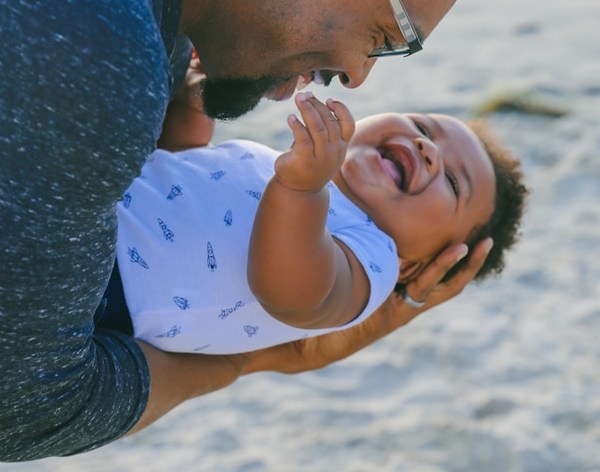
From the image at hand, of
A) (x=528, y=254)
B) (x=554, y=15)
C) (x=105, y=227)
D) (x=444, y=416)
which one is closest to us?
(x=105, y=227)

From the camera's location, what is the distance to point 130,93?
1.67 metres

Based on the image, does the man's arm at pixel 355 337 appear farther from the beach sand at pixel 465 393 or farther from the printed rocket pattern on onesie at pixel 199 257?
the beach sand at pixel 465 393

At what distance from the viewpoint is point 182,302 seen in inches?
101

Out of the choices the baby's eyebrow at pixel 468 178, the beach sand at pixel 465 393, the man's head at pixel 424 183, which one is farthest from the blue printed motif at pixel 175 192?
the beach sand at pixel 465 393

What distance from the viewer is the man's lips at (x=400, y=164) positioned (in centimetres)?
313

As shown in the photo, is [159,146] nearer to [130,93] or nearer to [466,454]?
[466,454]

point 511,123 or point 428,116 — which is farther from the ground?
point 428,116

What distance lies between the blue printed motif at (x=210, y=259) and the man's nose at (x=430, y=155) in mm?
807

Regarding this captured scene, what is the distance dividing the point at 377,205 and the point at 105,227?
1.34m

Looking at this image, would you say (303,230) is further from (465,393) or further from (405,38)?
(465,393)

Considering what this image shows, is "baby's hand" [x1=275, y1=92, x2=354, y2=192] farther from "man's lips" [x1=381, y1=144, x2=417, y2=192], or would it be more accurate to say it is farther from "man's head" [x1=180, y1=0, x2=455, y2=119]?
"man's lips" [x1=381, y1=144, x2=417, y2=192]

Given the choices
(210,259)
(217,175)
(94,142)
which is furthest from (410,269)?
(94,142)

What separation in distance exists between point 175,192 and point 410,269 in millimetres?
873

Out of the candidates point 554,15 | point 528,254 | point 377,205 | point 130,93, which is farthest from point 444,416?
point 554,15
